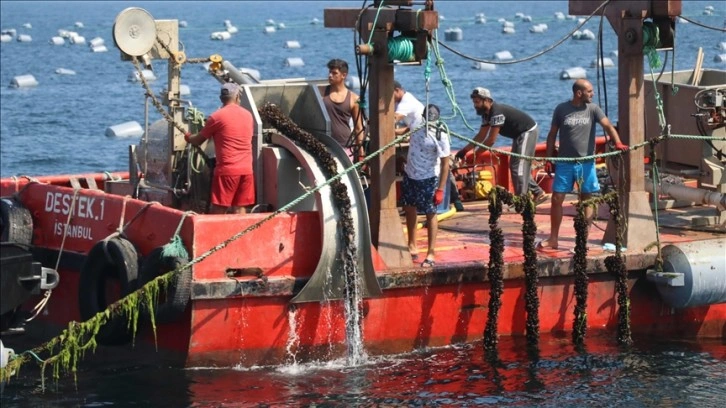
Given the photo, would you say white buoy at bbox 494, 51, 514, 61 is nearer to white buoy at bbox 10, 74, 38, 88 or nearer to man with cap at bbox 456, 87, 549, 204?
white buoy at bbox 10, 74, 38, 88

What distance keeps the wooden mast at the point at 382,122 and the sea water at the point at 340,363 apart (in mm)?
789

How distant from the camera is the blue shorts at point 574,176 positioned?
43.4ft

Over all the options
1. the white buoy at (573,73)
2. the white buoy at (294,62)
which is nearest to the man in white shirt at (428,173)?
the white buoy at (573,73)

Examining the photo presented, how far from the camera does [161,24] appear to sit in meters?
13.1

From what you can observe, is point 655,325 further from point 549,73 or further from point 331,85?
point 549,73

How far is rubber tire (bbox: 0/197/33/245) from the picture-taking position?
515 inches

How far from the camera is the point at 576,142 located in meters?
13.2

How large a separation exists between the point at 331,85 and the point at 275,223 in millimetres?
1941

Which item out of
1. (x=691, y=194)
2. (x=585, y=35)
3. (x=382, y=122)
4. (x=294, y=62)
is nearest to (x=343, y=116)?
(x=382, y=122)

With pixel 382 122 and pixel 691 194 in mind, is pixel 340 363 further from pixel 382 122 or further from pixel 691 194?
pixel 691 194

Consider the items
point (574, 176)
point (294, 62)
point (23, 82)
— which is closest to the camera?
point (574, 176)

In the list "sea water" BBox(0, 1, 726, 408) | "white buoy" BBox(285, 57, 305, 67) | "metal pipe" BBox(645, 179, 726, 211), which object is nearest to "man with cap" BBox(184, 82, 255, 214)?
"sea water" BBox(0, 1, 726, 408)

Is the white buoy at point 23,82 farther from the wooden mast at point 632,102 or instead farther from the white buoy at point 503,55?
the wooden mast at point 632,102

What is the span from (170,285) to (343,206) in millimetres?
1594
